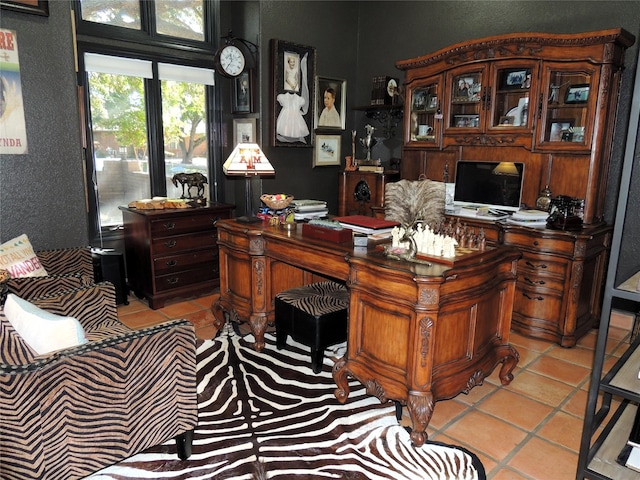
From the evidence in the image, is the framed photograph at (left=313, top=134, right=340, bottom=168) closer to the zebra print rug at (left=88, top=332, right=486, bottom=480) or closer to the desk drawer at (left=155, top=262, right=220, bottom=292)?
the desk drawer at (left=155, top=262, right=220, bottom=292)

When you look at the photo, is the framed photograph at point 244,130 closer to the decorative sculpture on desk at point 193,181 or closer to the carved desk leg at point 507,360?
the decorative sculpture on desk at point 193,181

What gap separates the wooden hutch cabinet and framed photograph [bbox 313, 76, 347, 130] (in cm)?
128

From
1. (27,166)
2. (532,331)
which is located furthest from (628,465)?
(27,166)

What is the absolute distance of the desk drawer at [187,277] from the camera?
4.38 m

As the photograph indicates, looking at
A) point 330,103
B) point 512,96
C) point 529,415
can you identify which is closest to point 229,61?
point 330,103

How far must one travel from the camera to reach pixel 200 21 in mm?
5090

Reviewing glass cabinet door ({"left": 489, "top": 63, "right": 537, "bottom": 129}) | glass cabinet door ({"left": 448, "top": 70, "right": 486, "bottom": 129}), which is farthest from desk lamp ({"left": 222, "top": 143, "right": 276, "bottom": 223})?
glass cabinet door ({"left": 489, "top": 63, "right": 537, "bottom": 129})

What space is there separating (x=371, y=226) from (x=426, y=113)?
6.80ft

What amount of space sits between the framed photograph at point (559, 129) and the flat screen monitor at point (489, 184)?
Answer: 0.34 metres

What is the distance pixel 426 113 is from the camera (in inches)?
181

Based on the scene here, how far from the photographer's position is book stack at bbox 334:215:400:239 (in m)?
2.99

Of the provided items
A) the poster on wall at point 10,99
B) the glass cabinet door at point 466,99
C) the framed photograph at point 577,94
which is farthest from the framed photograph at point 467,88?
the poster on wall at point 10,99

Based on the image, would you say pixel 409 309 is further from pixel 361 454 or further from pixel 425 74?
pixel 425 74

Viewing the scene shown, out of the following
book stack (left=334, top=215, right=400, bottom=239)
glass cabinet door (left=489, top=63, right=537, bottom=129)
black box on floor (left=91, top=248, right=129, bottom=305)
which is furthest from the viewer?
black box on floor (left=91, top=248, right=129, bottom=305)
